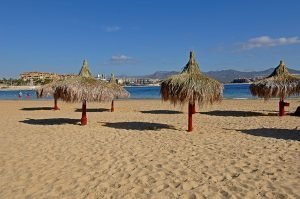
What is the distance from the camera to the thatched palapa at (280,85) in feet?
45.4

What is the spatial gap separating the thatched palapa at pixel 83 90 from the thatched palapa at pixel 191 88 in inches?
97.0

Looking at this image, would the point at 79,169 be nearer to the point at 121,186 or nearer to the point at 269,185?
the point at 121,186

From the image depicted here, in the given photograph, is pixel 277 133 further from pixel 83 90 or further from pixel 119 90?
pixel 119 90

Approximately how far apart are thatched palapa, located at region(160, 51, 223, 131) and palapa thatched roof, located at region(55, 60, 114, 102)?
8.08 feet

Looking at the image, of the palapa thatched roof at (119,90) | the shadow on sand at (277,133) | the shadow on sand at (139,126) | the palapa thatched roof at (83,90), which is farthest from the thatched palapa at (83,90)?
the shadow on sand at (277,133)

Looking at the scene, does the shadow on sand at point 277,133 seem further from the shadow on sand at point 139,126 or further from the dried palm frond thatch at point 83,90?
the dried palm frond thatch at point 83,90

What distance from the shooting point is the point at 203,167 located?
6.23 meters

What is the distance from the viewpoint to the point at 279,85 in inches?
549

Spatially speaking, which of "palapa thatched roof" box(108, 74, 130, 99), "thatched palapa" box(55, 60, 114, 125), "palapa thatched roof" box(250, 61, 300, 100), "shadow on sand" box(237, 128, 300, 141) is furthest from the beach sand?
"palapa thatched roof" box(108, 74, 130, 99)

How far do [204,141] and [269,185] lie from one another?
373 centimetres

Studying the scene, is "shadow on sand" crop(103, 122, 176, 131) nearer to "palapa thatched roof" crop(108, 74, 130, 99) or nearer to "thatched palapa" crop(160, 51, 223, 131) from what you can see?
"thatched palapa" crop(160, 51, 223, 131)

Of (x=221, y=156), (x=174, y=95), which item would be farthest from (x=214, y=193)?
(x=174, y=95)

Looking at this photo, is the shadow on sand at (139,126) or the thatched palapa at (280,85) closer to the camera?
the shadow on sand at (139,126)

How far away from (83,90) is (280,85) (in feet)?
25.9
